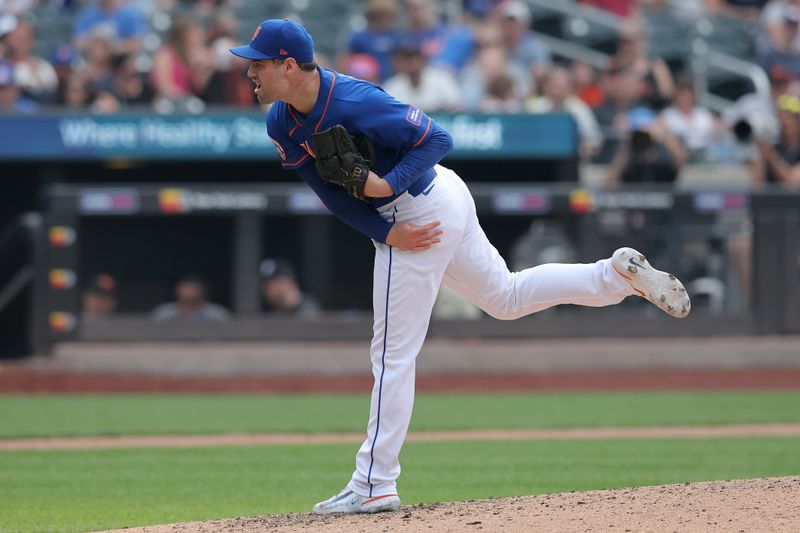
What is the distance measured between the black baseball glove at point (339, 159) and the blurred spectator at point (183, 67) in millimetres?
8156

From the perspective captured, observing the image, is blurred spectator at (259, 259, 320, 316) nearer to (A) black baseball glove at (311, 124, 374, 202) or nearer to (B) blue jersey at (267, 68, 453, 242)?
(B) blue jersey at (267, 68, 453, 242)

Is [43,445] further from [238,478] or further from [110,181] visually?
[110,181]

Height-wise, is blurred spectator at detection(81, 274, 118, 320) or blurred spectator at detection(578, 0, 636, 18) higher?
blurred spectator at detection(578, 0, 636, 18)

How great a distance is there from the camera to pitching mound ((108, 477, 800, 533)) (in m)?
4.60

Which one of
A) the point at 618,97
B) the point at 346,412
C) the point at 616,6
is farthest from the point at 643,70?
the point at 346,412

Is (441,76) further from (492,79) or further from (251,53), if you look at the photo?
(251,53)

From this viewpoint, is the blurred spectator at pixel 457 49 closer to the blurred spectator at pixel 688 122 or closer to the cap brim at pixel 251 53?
the blurred spectator at pixel 688 122

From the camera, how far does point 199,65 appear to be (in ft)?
42.0

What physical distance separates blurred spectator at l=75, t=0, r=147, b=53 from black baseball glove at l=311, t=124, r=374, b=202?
30.0 feet

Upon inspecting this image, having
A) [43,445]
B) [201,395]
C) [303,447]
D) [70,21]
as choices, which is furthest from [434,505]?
[70,21]

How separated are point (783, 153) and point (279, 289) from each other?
16.3 ft

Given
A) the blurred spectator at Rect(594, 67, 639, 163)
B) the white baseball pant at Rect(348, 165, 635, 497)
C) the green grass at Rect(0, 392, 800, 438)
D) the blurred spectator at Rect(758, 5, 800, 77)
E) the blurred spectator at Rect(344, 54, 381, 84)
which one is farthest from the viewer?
the blurred spectator at Rect(758, 5, 800, 77)

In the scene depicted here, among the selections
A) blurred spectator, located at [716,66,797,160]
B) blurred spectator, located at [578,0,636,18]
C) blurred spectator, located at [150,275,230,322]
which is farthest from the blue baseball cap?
blurred spectator, located at [578,0,636,18]

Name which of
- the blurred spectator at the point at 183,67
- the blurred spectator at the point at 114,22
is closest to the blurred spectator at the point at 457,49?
the blurred spectator at the point at 183,67
